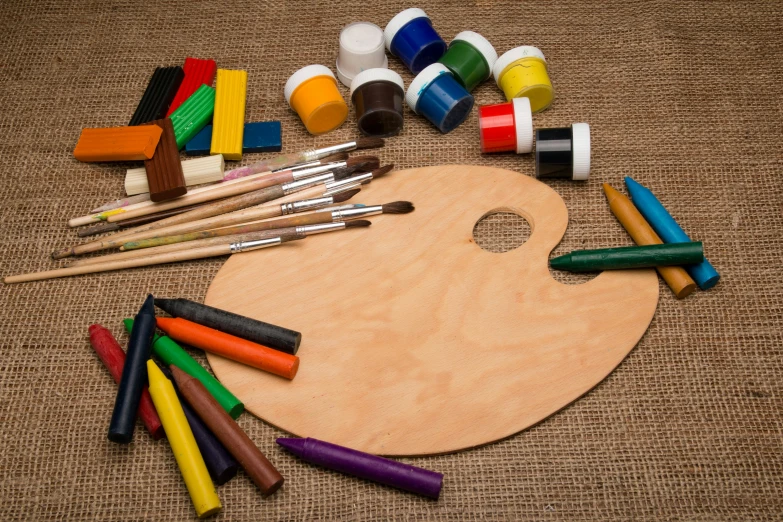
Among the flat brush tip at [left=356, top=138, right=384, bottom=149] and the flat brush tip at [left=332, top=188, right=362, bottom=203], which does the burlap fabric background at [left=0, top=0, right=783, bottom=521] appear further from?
the flat brush tip at [left=332, top=188, right=362, bottom=203]

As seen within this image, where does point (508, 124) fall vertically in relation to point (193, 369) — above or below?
above

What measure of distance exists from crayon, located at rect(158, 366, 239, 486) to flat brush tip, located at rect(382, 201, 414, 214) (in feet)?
1.48

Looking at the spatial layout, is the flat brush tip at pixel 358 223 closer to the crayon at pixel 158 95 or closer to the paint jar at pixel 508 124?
the paint jar at pixel 508 124

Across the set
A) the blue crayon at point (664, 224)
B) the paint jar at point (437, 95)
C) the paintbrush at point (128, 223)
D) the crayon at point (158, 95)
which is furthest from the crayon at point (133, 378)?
the blue crayon at point (664, 224)

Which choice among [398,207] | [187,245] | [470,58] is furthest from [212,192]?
[470,58]

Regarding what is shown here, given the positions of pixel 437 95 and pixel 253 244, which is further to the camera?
pixel 437 95

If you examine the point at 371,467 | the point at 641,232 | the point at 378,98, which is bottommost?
the point at 371,467

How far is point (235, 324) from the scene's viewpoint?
1120 mm

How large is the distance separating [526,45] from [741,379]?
0.76 meters

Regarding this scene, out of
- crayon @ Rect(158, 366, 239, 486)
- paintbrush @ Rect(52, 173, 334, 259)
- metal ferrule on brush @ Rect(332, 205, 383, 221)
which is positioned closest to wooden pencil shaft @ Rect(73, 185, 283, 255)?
paintbrush @ Rect(52, 173, 334, 259)

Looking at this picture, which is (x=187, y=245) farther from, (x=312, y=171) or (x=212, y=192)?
(x=312, y=171)

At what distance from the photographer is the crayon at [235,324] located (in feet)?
3.62

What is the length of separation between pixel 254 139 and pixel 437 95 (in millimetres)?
348

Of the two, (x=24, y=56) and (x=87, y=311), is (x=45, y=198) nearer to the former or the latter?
(x=87, y=311)
